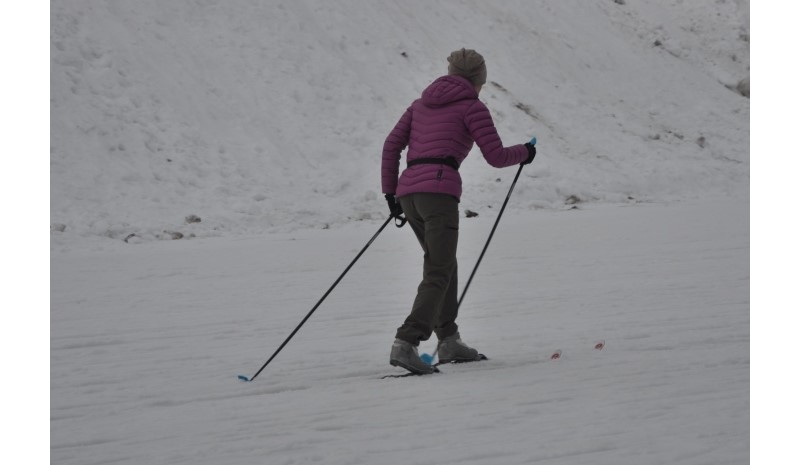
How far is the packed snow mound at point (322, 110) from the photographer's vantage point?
15102 mm

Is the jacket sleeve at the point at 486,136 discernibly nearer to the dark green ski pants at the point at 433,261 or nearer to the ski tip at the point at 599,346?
the dark green ski pants at the point at 433,261

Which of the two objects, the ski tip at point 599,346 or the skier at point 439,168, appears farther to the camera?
the ski tip at point 599,346

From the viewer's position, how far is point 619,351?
560cm

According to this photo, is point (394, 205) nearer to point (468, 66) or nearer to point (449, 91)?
point (449, 91)

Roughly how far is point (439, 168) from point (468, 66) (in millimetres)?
652

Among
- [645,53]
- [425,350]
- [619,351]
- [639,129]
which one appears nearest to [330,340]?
[425,350]

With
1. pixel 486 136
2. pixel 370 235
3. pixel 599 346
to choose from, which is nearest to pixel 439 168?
pixel 486 136

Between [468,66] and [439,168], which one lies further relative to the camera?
[468,66]

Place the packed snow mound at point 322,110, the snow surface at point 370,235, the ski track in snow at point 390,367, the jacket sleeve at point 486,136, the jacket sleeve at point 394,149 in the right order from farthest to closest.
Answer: the packed snow mound at point 322,110, the jacket sleeve at point 394,149, the jacket sleeve at point 486,136, the snow surface at point 370,235, the ski track in snow at point 390,367

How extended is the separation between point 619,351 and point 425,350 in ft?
4.27

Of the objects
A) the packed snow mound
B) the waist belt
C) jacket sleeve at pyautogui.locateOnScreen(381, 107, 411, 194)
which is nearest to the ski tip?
the waist belt

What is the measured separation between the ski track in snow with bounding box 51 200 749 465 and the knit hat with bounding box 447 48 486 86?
5.72ft

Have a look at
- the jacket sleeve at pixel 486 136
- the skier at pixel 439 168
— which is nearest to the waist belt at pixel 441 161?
the skier at pixel 439 168

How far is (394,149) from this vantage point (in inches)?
218
